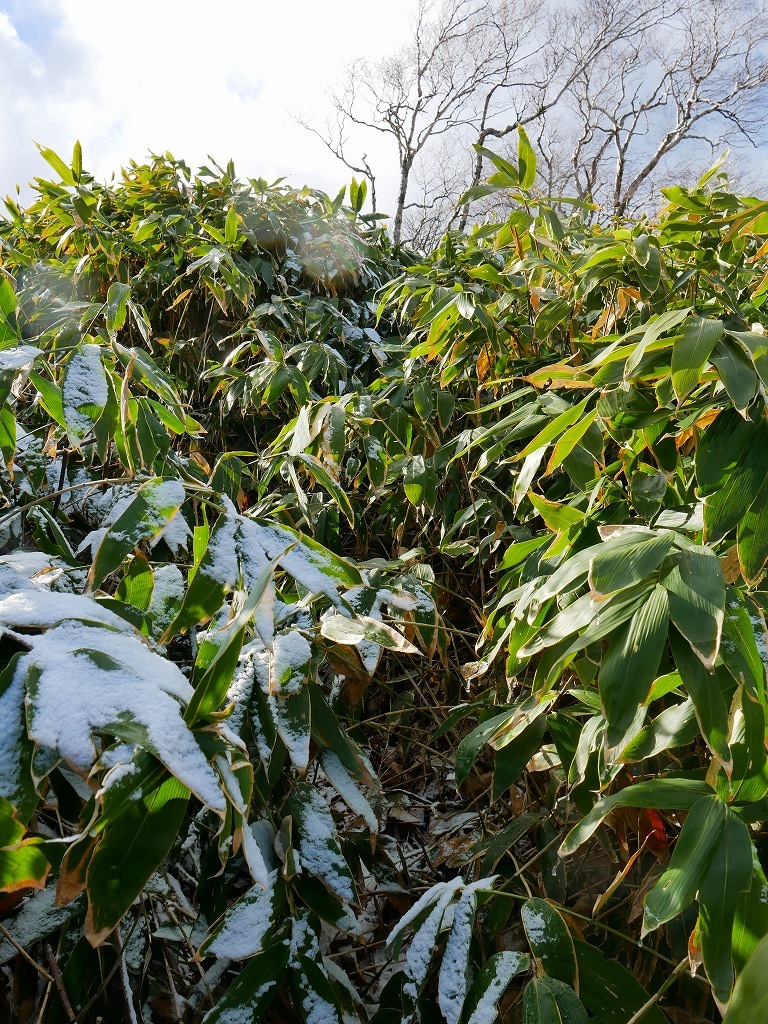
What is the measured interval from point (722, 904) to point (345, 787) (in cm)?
37

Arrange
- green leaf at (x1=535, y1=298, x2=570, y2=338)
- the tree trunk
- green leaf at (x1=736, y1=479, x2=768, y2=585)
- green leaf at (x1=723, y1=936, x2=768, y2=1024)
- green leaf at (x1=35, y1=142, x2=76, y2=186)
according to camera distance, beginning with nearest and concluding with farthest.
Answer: green leaf at (x1=723, y1=936, x2=768, y2=1024), green leaf at (x1=736, y1=479, x2=768, y2=585), green leaf at (x1=535, y1=298, x2=570, y2=338), green leaf at (x1=35, y1=142, x2=76, y2=186), the tree trunk

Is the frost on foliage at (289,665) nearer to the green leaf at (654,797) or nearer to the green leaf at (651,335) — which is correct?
the green leaf at (654,797)

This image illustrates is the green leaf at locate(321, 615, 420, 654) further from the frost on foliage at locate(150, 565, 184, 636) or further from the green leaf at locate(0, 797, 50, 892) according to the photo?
the green leaf at locate(0, 797, 50, 892)

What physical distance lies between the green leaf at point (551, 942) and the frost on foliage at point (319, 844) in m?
0.18

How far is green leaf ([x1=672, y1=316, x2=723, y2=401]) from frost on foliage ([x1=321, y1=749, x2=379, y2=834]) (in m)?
0.52

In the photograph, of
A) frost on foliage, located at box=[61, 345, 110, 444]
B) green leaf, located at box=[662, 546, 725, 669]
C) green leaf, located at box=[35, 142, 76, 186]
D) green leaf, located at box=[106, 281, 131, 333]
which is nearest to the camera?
green leaf, located at box=[662, 546, 725, 669]

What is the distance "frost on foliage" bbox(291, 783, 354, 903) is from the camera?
0.68 meters

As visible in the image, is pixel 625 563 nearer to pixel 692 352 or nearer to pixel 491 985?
pixel 692 352

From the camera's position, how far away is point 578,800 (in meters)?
0.77

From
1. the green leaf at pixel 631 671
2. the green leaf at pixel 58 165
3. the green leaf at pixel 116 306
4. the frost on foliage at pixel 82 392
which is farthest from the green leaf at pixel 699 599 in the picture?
the green leaf at pixel 58 165

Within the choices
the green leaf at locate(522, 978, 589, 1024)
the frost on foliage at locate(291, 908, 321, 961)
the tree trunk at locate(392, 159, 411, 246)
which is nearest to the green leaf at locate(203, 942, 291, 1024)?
the frost on foliage at locate(291, 908, 321, 961)

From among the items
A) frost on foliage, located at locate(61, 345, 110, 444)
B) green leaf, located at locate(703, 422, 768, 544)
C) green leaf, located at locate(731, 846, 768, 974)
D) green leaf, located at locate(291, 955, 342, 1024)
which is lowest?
green leaf, located at locate(291, 955, 342, 1024)

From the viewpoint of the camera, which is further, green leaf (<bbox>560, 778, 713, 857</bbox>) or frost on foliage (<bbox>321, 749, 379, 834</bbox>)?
frost on foliage (<bbox>321, 749, 379, 834</bbox>)

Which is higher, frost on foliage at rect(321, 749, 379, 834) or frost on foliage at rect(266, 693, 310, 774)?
frost on foliage at rect(266, 693, 310, 774)
